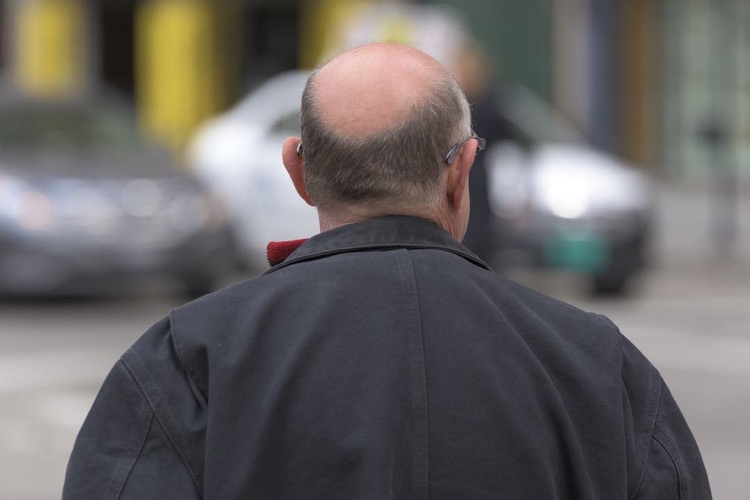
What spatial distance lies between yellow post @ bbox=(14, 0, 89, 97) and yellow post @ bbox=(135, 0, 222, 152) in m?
1.49

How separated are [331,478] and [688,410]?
6.23 metres

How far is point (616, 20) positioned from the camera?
23.5 meters

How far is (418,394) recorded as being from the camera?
197cm

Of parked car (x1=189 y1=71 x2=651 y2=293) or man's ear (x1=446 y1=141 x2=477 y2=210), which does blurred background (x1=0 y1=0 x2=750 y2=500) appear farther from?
man's ear (x1=446 y1=141 x2=477 y2=210)

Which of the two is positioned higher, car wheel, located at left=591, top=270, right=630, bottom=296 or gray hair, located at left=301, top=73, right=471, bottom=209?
gray hair, located at left=301, top=73, right=471, bottom=209

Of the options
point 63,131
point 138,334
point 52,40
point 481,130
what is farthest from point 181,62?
point 481,130

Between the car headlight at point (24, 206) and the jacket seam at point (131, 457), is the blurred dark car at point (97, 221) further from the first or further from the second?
the jacket seam at point (131, 457)

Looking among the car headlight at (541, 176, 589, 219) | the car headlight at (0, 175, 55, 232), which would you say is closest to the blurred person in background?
the car headlight at (541, 176, 589, 219)

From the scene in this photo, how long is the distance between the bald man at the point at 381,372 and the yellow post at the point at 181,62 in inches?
957

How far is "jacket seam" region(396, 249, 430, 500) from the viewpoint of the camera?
1959 mm

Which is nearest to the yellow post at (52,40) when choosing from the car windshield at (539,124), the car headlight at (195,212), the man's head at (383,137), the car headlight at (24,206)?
the car windshield at (539,124)

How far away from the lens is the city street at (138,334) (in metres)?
6.94

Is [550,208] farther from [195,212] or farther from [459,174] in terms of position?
[459,174]

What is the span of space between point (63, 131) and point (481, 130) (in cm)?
483
